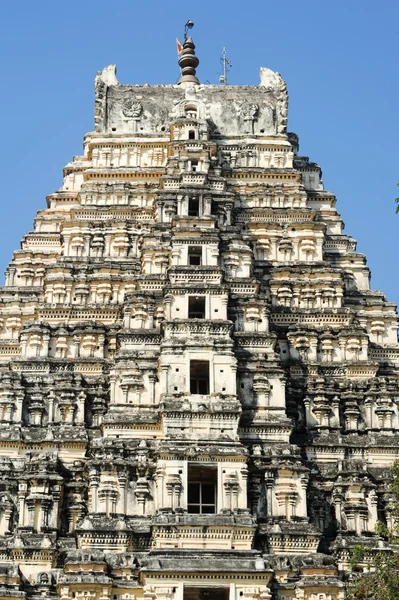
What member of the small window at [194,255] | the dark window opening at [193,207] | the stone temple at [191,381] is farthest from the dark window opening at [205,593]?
the dark window opening at [193,207]

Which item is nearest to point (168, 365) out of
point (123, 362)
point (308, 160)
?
point (123, 362)

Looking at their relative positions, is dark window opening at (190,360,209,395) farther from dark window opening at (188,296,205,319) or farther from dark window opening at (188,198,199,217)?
dark window opening at (188,198,199,217)

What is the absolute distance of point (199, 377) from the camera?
3412 cm

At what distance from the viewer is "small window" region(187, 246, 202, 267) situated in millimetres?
37344

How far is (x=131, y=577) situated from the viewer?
28812 mm

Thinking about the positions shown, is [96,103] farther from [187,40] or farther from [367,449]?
[367,449]

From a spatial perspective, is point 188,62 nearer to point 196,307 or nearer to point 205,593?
point 196,307

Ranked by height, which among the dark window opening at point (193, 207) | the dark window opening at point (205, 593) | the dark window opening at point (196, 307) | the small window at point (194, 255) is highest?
the dark window opening at point (193, 207)

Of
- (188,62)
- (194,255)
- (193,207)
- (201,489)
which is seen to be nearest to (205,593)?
(201,489)

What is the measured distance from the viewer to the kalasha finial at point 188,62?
51322 millimetres

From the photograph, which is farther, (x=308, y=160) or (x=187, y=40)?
(x=187, y=40)

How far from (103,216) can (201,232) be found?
6341mm

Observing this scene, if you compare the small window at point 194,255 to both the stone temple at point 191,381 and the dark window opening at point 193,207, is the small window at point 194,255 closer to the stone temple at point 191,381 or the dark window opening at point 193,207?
the stone temple at point 191,381

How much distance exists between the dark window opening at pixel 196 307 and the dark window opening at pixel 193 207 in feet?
16.8
